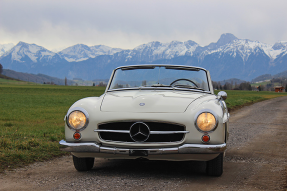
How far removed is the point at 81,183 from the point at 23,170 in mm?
1371

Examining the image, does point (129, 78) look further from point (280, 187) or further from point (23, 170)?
point (280, 187)

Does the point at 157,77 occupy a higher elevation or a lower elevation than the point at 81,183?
higher

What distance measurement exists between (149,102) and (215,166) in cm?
123

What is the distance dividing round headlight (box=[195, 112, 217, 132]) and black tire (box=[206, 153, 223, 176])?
0.53 m

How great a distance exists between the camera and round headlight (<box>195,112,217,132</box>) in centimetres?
398

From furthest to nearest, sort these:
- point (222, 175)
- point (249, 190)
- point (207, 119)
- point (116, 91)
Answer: point (116, 91) → point (222, 175) → point (207, 119) → point (249, 190)

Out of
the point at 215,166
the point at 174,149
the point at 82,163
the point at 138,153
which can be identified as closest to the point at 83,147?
the point at 82,163

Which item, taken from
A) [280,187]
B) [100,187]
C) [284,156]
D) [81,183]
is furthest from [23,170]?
[284,156]

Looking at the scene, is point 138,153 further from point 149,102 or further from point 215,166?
point 215,166

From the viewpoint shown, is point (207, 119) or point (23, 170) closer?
point (207, 119)

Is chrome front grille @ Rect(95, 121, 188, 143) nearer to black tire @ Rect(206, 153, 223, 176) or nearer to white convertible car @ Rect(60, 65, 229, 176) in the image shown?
white convertible car @ Rect(60, 65, 229, 176)

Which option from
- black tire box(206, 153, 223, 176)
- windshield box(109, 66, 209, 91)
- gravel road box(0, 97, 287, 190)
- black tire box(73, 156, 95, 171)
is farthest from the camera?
windshield box(109, 66, 209, 91)

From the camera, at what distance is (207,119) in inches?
158

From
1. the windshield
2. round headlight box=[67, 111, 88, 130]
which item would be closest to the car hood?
round headlight box=[67, 111, 88, 130]
